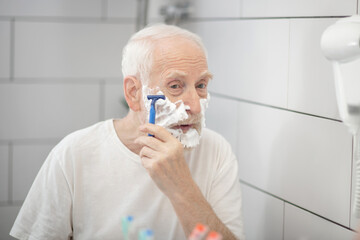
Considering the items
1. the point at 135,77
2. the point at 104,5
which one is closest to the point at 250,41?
the point at 135,77

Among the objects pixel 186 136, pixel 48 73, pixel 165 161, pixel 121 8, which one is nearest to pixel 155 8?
pixel 121 8

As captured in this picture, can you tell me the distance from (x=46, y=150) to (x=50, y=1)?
68cm

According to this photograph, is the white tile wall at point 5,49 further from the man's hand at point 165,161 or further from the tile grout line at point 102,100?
the man's hand at point 165,161

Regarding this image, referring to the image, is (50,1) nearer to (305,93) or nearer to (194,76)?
(194,76)

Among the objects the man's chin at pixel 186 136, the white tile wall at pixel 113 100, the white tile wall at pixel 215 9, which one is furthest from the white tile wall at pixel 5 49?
the man's chin at pixel 186 136

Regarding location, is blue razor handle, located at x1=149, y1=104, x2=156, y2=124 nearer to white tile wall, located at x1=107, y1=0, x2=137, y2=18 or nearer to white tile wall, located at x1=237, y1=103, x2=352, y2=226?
white tile wall, located at x1=237, y1=103, x2=352, y2=226

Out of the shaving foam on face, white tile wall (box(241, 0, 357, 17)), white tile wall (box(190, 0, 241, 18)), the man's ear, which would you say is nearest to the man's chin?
the shaving foam on face

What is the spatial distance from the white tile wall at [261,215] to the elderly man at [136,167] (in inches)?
7.5

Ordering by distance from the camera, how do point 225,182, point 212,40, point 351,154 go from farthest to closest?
point 212,40
point 225,182
point 351,154

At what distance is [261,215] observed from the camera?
62.2 inches

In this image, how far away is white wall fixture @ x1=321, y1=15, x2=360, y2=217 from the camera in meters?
0.96

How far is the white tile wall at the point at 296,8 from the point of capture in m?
1.18

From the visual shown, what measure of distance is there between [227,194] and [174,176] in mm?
273

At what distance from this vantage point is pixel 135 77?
4.38 feet
